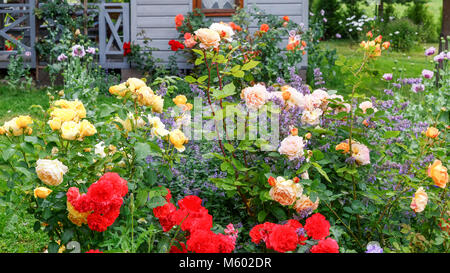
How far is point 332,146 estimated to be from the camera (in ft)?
8.12

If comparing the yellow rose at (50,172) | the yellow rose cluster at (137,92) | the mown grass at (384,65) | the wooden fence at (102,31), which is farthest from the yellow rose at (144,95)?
the wooden fence at (102,31)

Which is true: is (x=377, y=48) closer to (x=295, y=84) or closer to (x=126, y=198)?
(x=295, y=84)

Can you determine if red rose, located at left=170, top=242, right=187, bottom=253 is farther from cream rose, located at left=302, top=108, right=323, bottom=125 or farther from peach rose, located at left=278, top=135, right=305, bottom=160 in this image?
cream rose, located at left=302, top=108, right=323, bottom=125

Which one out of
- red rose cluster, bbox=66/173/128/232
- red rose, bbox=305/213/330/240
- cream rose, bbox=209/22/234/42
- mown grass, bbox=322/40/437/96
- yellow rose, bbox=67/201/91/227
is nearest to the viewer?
red rose cluster, bbox=66/173/128/232

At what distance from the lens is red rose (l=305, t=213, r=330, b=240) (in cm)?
198

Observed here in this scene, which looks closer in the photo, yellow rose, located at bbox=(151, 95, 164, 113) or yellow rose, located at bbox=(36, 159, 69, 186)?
yellow rose, located at bbox=(36, 159, 69, 186)

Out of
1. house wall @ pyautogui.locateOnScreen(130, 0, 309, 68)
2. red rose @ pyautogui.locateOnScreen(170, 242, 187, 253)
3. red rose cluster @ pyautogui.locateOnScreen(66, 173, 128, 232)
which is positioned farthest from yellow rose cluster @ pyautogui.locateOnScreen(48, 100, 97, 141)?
house wall @ pyautogui.locateOnScreen(130, 0, 309, 68)

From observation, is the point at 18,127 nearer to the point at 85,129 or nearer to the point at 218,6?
the point at 85,129

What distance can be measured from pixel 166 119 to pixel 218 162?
41 centimetres

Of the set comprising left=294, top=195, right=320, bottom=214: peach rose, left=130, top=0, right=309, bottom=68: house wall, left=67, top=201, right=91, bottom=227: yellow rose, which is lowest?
left=294, top=195, right=320, bottom=214: peach rose

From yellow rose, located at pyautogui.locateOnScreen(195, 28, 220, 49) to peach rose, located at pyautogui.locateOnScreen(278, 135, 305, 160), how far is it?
1.68ft

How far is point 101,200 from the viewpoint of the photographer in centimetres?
176

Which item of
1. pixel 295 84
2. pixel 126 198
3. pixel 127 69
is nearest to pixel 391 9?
pixel 127 69
